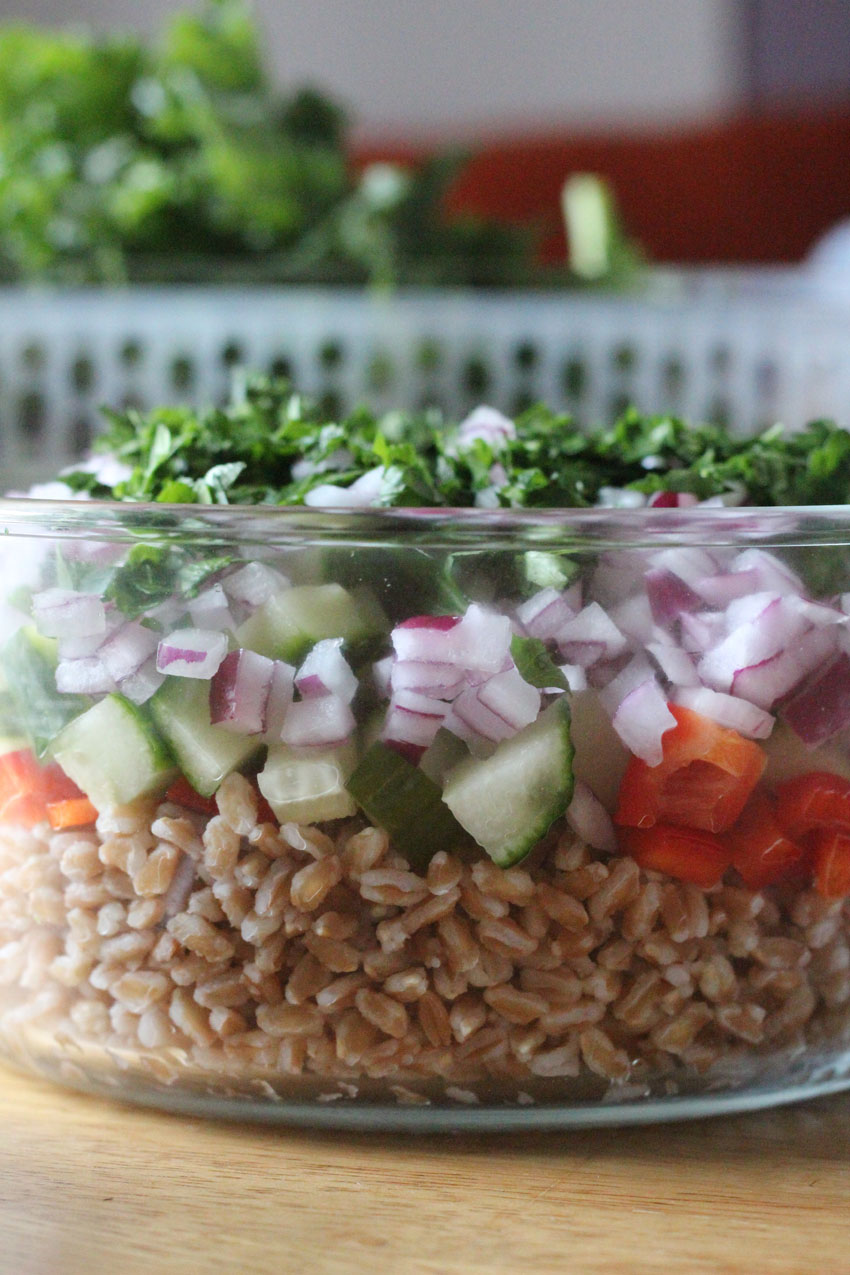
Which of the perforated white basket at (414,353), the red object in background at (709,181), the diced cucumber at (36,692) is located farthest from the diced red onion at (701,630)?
the red object in background at (709,181)

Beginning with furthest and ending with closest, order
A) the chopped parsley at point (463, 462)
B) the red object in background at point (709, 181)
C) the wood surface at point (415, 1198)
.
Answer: the red object in background at point (709, 181) → the chopped parsley at point (463, 462) → the wood surface at point (415, 1198)

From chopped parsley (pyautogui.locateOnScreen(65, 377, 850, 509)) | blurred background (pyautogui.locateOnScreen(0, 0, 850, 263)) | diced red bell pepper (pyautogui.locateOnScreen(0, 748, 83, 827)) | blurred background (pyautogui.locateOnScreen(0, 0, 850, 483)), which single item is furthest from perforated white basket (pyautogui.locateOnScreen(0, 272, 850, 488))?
blurred background (pyautogui.locateOnScreen(0, 0, 850, 263))

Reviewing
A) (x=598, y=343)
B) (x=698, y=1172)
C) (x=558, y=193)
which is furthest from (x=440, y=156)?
(x=698, y=1172)

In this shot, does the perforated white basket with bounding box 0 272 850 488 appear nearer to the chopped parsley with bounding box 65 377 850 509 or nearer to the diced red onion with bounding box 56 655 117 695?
the chopped parsley with bounding box 65 377 850 509

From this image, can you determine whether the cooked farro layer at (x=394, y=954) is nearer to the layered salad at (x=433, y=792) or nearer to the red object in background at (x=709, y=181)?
the layered salad at (x=433, y=792)

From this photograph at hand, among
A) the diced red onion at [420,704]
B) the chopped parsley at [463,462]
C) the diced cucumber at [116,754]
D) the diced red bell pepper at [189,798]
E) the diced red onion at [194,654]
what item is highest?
the chopped parsley at [463,462]

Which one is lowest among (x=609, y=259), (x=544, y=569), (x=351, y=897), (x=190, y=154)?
(x=351, y=897)

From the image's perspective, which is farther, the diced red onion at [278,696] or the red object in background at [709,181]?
the red object in background at [709,181]

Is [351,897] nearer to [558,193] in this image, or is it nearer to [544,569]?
[544,569]
